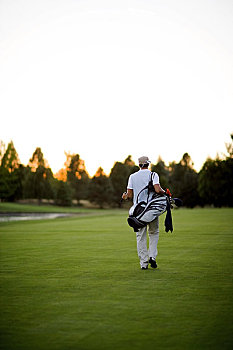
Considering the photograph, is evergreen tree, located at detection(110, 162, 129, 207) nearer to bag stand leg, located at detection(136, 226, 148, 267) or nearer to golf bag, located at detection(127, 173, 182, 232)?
golf bag, located at detection(127, 173, 182, 232)

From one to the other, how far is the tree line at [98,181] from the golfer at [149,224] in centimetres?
5633

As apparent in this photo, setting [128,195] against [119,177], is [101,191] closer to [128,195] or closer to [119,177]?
[119,177]

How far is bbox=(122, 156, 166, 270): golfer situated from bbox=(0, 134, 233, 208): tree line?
2218 inches

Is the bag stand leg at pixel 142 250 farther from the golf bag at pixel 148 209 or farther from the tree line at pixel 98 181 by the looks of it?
the tree line at pixel 98 181

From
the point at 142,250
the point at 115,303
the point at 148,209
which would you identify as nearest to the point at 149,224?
the point at 148,209

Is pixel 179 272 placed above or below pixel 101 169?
below

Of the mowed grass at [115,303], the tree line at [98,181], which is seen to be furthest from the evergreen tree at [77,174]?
the mowed grass at [115,303]

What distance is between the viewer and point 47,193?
110250mm

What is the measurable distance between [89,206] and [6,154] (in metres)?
43.2

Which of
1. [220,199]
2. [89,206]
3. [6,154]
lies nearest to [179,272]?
[6,154]

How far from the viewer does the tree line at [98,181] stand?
93.3m

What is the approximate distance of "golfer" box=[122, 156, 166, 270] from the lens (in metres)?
10.0

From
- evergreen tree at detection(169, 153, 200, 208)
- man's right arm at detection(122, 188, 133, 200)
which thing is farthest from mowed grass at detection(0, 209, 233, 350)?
evergreen tree at detection(169, 153, 200, 208)

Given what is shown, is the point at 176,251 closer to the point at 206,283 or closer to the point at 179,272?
the point at 179,272
